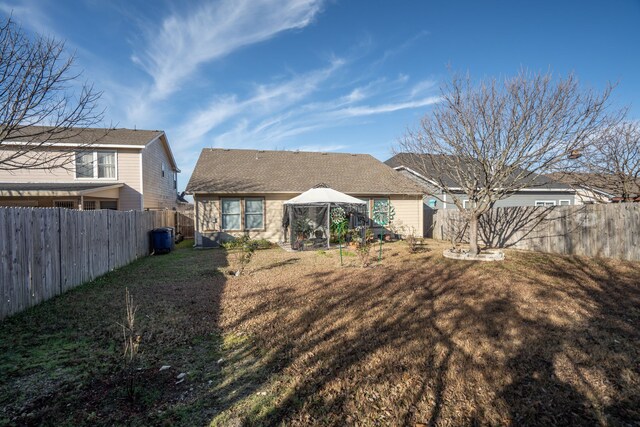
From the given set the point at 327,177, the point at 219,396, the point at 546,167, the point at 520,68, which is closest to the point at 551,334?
the point at 219,396

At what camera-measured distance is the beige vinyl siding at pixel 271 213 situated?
1521 cm

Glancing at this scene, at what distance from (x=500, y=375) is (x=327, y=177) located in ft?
50.1

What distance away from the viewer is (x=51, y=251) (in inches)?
243

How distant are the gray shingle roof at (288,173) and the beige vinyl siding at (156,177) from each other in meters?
2.63

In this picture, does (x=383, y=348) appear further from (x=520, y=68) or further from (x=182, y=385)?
(x=520, y=68)

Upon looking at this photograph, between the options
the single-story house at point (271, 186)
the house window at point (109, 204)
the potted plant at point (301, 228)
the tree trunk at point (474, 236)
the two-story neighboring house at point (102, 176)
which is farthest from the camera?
the house window at point (109, 204)

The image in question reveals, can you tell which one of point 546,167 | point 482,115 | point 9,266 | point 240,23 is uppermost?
point 240,23

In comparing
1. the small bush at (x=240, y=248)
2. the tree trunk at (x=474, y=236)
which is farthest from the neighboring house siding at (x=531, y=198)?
the small bush at (x=240, y=248)

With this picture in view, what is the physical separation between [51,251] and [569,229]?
1437cm

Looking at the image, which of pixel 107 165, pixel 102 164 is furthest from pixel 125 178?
pixel 102 164

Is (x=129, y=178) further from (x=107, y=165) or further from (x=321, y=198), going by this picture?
(x=321, y=198)

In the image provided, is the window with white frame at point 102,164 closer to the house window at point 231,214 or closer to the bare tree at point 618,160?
the house window at point 231,214

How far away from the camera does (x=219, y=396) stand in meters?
2.96

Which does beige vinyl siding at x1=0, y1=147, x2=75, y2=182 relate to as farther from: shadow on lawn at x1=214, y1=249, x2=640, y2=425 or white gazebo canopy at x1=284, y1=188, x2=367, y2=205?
shadow on lawn at x1=214, y1=249, x2=640, y2=425
